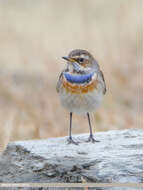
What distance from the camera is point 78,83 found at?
5.51 meters

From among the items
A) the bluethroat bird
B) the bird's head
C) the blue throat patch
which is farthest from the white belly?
the bird's head

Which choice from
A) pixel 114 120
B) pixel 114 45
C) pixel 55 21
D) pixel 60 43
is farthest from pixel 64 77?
pixel 55 21

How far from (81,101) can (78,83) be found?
6.1 inches

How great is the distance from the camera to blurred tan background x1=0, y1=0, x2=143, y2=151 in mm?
8023

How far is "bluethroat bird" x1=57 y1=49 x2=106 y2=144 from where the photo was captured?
5.49 metres

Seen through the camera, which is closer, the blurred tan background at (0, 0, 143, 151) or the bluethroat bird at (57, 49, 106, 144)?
the bluethroat bird at (57, 49, 106, 144)

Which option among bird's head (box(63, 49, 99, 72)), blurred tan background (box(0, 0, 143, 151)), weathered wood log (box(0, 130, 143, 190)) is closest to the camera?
weathered wood log (box(0, 130, 143, 190))

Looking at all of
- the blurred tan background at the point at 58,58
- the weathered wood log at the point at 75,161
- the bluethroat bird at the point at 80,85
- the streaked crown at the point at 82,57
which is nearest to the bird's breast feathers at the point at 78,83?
the bluethroat bird at the point at 80,85

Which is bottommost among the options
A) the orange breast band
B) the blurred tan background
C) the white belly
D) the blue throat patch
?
the white belly

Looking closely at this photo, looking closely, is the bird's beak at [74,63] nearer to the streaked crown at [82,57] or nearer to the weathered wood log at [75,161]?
the streaked crown at [82,57]

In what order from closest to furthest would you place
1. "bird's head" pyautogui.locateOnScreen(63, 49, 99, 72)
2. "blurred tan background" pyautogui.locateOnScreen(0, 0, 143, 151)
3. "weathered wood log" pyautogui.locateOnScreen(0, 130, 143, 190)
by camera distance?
"weathered wood log" pyautogui.locateOnScreen(0, 130, 143, 190), "bird's head" pyautogui.locateOnScreen(63, 49, 99, 72), "blurred tan background" pyautogui.locateOnScreen(0, 0, 143, 151)

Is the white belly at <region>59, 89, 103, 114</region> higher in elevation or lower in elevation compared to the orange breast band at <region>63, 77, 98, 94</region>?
lower

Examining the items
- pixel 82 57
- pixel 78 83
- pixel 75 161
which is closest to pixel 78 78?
pixel 78 83

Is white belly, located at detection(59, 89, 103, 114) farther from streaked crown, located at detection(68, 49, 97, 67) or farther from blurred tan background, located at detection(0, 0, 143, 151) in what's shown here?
blurred tan background, located at detection(0, 0, 143, 151)
